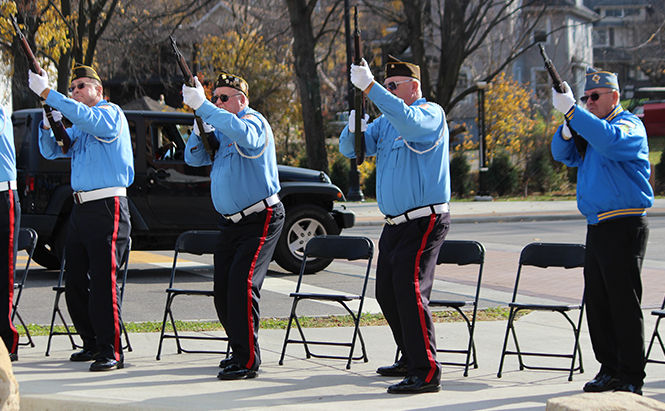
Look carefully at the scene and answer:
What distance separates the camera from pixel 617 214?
18.8 feet

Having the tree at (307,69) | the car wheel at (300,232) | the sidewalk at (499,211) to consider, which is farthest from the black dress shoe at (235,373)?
the tree at (307,69)

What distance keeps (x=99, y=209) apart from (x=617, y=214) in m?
3.49

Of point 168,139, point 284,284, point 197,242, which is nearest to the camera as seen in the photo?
point 197,242

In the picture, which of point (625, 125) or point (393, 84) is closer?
point (625, 125)

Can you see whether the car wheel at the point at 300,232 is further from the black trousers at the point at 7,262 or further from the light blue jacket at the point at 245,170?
the light blue jacket at the point at 245,170

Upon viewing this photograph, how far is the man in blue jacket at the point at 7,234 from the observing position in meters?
6.98

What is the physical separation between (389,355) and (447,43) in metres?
23.0

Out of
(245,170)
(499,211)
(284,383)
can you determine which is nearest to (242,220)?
(245,170)

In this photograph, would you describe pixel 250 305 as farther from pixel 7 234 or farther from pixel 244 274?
pixel 7 234

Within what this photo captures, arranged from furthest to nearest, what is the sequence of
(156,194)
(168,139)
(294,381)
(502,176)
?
(502,176)
(168,139)
(156,194)
(294,381)

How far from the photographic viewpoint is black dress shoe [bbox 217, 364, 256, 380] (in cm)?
638

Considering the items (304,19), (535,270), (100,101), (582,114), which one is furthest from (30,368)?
(304,19)

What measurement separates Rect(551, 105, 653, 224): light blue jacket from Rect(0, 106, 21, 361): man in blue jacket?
4036 millimetres

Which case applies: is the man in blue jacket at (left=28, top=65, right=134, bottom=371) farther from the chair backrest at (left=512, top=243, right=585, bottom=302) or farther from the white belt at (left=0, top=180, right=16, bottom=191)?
the chair backrest at (left=512, top=243, right=585, bottom=302)
